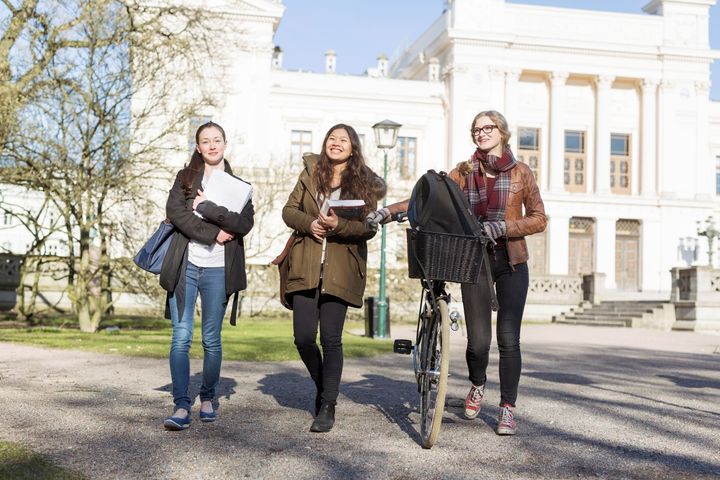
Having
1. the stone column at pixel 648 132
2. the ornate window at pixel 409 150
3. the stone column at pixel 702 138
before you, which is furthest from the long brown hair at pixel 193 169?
the stone column at pixel 702 138

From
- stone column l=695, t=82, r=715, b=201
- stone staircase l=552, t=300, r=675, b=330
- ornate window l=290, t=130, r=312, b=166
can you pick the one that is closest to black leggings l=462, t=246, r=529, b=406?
stone staircase l=552, t=300, r=675, b=330

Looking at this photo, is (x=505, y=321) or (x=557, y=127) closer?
(x=505, y=321)

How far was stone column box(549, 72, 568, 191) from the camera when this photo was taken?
5134 centimetres

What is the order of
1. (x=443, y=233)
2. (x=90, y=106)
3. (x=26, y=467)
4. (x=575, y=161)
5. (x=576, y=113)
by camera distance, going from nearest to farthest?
(x=26, y=467) < (x=443, y=233) < (x=90, y=106) < (x=575, y=161) < (x=576, y=113)

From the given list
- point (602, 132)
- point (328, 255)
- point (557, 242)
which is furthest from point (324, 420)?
point (602, 132)

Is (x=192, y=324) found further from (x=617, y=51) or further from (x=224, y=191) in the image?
(x=617, y=51)

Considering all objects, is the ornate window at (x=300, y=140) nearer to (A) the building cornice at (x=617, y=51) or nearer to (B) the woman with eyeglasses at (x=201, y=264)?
(A) the building cornice at (x=617, y=51)

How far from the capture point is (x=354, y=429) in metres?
5.64

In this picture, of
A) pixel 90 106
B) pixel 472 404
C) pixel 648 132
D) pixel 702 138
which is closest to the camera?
pixel 472 404

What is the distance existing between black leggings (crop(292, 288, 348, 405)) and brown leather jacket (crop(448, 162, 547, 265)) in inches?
44.5

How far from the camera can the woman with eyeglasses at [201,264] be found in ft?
18.5

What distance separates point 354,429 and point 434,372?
73 cm

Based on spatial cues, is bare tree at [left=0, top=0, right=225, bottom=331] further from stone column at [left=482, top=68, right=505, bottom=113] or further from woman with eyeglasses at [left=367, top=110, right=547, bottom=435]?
stone column at [left=482, top=68, right=505, bottom=113]

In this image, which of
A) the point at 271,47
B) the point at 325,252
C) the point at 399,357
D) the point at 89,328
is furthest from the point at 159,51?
the point at 271,47
